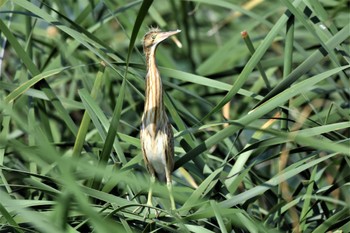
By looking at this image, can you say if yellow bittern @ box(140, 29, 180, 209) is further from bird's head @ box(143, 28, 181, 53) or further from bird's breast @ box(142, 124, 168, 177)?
bird's head @ box(143, 28, 181, 53)

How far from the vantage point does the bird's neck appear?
3.15 metres

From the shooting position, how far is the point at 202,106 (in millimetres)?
5098

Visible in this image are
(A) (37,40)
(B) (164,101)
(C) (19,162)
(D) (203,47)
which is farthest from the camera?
(D) (203,47)

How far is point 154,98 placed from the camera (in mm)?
3199

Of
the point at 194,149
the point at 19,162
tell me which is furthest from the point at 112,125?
the point at 19,162

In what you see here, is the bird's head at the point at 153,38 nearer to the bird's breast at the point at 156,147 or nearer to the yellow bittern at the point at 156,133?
the yellow bittern at the point at 156,133

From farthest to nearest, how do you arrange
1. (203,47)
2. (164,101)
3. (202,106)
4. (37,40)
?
(203,47), (202,106), (37,40), (164,101)

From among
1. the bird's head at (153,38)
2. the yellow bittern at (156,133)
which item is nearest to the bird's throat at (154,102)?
the yellow bittern at (156,133)

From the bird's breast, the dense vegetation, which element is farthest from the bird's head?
the bird's breast

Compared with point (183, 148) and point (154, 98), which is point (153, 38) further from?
point (183, 148)

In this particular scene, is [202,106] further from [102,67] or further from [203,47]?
[102,67]

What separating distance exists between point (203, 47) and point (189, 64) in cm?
99

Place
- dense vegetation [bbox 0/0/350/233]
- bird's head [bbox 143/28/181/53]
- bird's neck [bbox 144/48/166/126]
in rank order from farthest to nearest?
1. bird's head [bbox 143/28/181/53]
2. bird's neck [bbox 144/48/166/126]
3. dense vegetation [bbox 0/0/350/233]

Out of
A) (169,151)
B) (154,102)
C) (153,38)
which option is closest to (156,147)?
(169,151)
